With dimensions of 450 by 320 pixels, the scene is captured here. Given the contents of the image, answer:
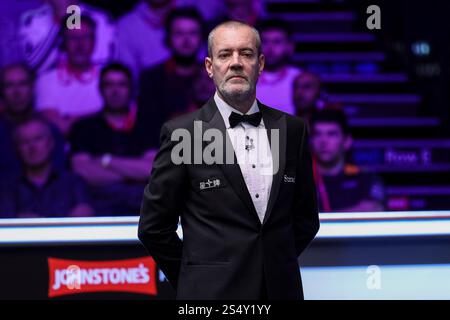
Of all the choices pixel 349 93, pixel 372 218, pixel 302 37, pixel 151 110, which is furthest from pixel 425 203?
pixel 151 110

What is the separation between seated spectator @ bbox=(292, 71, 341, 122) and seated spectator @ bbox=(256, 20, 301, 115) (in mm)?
36

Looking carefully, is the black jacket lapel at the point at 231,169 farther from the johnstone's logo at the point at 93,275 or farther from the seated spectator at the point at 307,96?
the seated spectator at the point at 307,96

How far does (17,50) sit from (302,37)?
6.13 ft

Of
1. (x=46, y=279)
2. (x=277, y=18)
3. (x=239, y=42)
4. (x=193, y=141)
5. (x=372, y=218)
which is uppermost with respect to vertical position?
(x=277, y=18)

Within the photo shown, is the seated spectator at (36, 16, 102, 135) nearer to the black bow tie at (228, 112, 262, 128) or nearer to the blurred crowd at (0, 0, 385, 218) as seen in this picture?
the blurred crowd at (0, 0, 385, 218)

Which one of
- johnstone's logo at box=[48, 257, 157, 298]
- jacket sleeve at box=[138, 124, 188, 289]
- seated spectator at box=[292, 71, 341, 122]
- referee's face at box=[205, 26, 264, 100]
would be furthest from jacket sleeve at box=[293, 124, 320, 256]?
seated spectator at box=[292, 71, 341, 122]

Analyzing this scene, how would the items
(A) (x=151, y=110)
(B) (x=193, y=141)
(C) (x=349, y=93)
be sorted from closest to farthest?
(B) (x=193, y=141), (A) (x=151, y=110), (C) (x=349, y=93)

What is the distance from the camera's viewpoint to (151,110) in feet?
14.7

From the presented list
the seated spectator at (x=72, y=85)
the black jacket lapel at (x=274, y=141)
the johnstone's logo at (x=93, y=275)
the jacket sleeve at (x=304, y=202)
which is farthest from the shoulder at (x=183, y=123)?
the seated spectator at (x=72, y=85)

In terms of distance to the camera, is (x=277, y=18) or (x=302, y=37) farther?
(x=302, y=37)

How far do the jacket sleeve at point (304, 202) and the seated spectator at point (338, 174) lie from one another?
1925mm

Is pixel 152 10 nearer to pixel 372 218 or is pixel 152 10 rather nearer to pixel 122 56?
pixel 122 56

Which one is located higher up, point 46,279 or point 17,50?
point 17,50

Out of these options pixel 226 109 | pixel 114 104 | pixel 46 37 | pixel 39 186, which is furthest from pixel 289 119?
pixel 46 37
